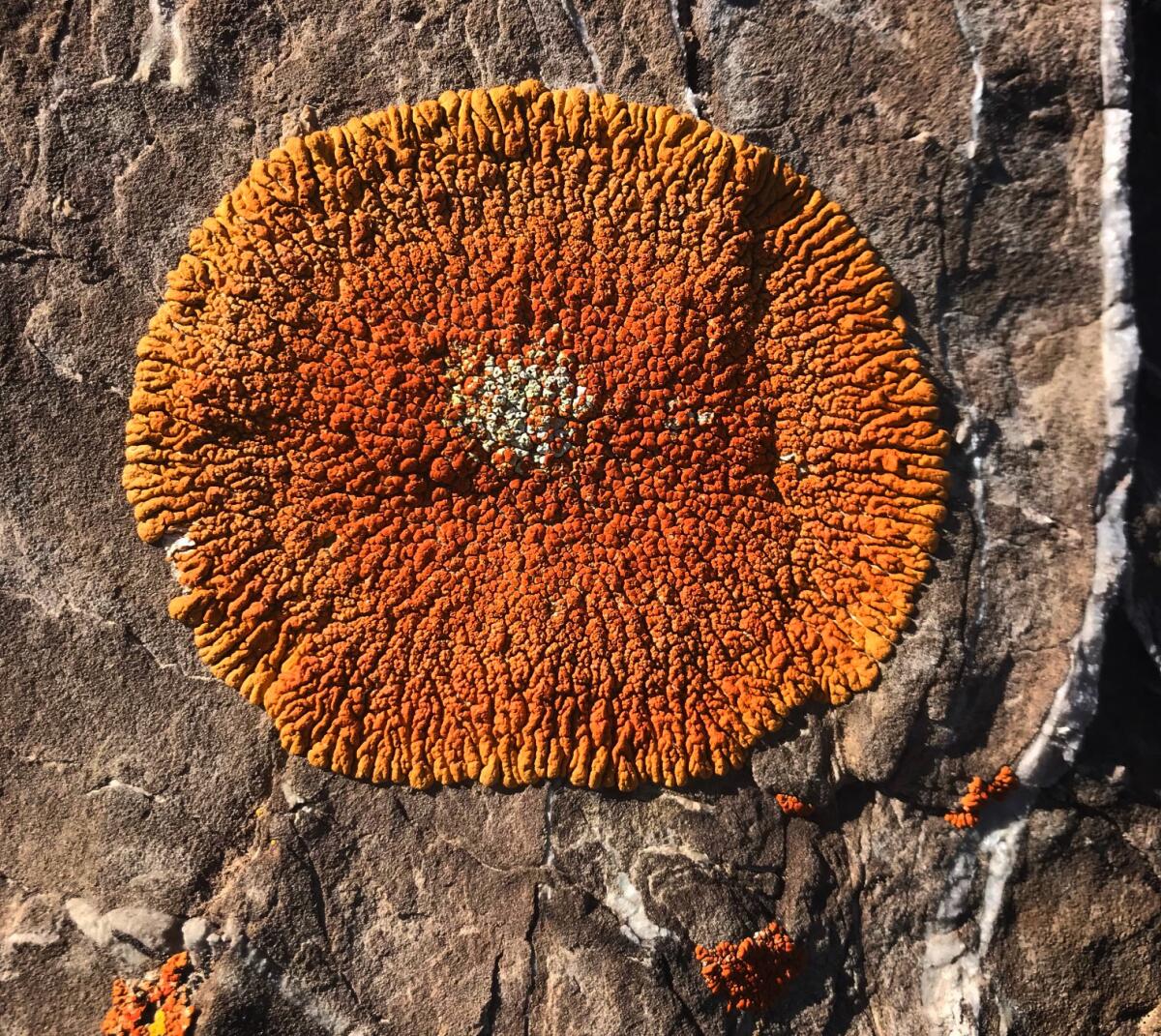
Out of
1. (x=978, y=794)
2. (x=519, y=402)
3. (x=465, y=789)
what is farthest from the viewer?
(x=978, y=794)

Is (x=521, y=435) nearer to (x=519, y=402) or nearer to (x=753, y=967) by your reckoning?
(x=519, y=402)

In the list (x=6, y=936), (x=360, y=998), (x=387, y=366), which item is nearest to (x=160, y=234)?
(x=387, y=366)

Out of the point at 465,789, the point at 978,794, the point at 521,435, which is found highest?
the point at 521,435

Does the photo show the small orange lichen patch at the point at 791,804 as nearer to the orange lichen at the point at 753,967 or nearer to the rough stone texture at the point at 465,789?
the rough stone texture at the point at 465,789

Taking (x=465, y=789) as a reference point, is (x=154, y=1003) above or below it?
below

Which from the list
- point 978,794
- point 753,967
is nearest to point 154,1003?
point 753,967
